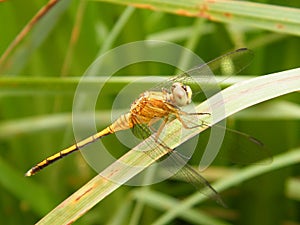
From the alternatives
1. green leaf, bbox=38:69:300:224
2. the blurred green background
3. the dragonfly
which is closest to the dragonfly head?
the dragonfly

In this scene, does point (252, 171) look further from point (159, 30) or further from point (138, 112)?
point (159, 30)

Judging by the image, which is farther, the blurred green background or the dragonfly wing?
the blurred green background

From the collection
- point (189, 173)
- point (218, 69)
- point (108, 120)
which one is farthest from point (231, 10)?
point (108, 120)

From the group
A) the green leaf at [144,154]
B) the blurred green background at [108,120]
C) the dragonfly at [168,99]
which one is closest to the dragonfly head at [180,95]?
the dragonfly at [168,99]

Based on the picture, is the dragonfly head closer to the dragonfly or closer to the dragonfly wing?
the dragonfly

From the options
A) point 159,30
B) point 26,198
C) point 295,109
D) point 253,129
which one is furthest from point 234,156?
point 159,30

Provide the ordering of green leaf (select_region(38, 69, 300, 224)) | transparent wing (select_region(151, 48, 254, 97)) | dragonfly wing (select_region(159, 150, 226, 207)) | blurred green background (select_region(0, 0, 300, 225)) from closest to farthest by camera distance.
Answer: green leaf (select_region(38, 69, 300, 224)) < dragonfly wing (select_region(159, 150, 226, 207)) < transparent wing (select_region(151, 48, 254, 97)) < blurred green background (select_region(0, 0, 300, 225))
